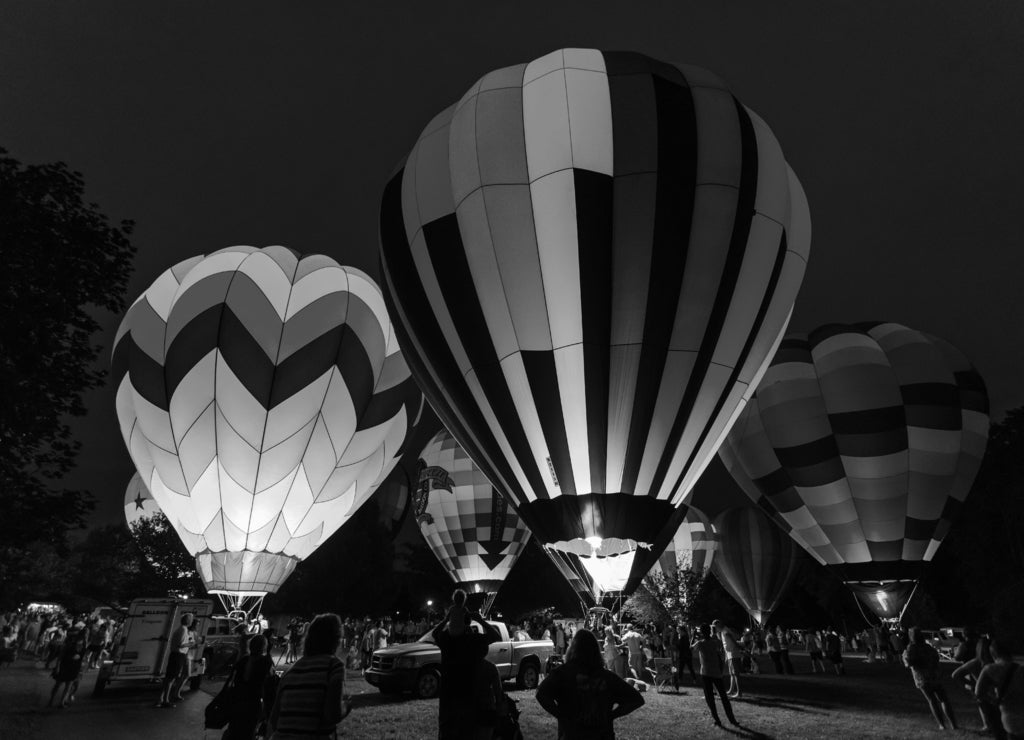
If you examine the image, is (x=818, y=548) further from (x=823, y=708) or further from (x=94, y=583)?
(x=94, y=583)

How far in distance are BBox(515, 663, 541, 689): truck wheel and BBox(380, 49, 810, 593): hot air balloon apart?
2.96 m

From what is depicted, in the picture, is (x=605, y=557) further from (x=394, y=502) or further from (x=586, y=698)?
(x=394, y=502)

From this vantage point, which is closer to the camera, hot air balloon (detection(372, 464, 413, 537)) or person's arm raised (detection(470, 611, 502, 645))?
person's arm raised (detection(470, 611, 502, 645))

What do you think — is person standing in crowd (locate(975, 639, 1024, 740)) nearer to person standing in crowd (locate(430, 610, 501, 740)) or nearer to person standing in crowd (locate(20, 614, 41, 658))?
person standing in crowd (locate(430, 610, 501, 740))

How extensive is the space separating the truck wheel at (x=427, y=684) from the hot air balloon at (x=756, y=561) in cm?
2303

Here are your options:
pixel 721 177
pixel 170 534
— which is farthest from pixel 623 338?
pixel 170 534

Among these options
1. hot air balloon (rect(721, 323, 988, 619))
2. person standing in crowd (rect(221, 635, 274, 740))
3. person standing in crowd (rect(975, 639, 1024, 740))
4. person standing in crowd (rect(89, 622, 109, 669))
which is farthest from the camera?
hot air balloon (rect(721, 323, 988, 619))

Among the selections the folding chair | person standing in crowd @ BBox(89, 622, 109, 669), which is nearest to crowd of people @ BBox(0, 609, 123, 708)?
person standing in crowd @ BBox(89, 622, 109, 669)

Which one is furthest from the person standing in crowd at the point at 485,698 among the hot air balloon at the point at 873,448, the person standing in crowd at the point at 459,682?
the hot air balloon at the point at 873,448

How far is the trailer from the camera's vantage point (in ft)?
38.6

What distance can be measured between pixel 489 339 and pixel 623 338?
6.98 ft

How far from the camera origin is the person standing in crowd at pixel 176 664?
946 cm

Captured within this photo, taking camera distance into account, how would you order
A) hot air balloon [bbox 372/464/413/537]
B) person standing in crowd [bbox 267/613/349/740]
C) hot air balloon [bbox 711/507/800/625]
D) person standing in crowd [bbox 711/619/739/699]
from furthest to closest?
hot air balloon [bbox 372/464/413/537], hot air balloon [bbox 711/507/800/625], person standing in crowd [bbox 711/619/739/699], person standing in crowd [bbox 267/613/349/740]

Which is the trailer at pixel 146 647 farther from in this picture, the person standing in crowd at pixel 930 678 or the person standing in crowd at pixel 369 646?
the person standing in crowd at pixel 930 678
